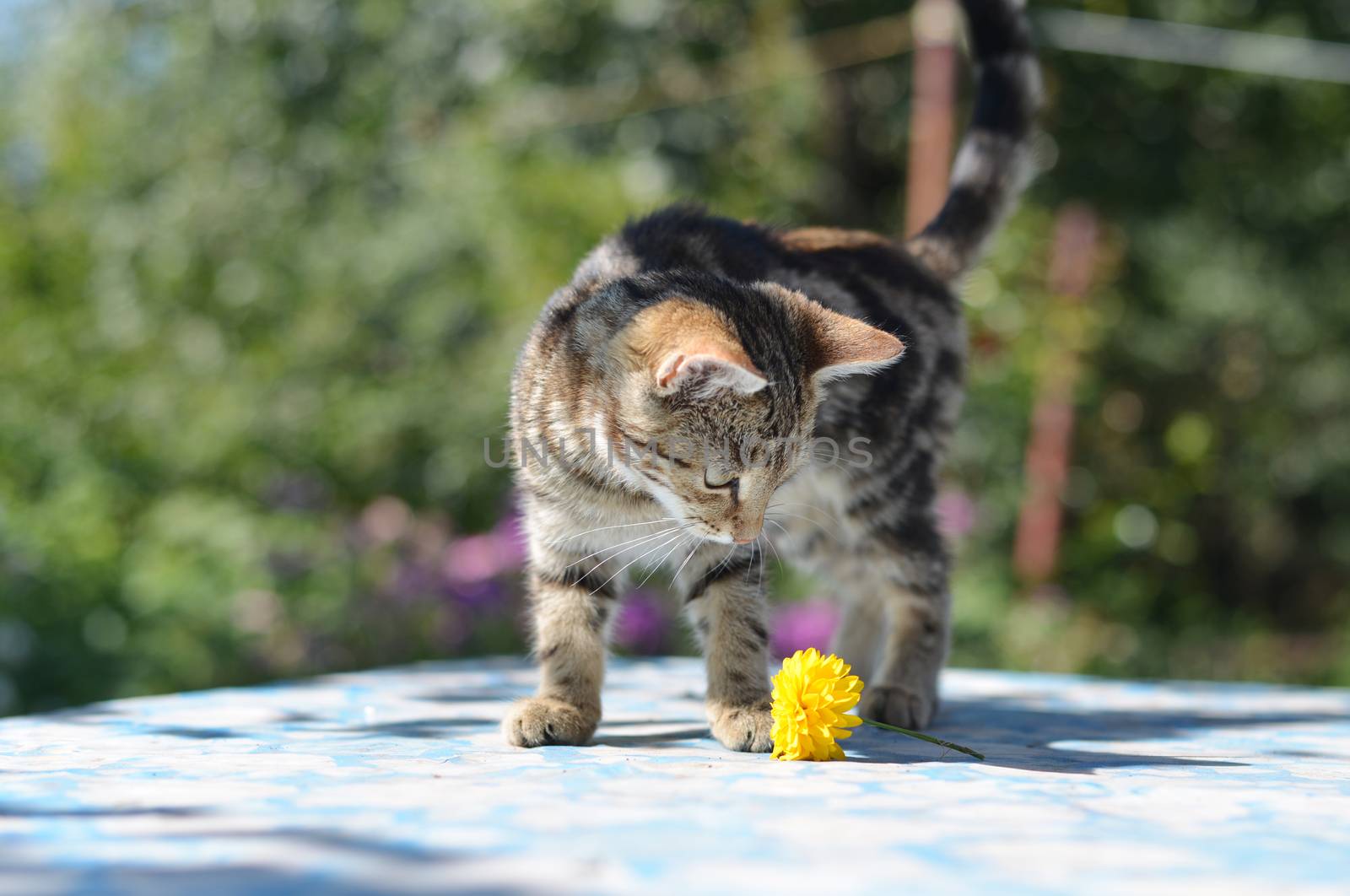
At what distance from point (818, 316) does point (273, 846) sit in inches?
51.7

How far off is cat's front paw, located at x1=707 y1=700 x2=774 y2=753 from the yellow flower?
0.36 feet

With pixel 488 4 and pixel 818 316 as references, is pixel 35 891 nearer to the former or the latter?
pixel 818 316

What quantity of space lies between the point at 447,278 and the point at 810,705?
521 centimetres

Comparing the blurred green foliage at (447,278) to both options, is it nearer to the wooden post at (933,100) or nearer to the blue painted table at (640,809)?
the wooden post at (933,100)

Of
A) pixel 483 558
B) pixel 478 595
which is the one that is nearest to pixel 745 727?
pixel 478 595

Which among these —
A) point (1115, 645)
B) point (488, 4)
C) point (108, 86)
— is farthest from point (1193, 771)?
point (108, 86)

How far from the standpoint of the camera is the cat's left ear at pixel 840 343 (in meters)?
2.03

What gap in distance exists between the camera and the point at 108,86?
688 centimetres

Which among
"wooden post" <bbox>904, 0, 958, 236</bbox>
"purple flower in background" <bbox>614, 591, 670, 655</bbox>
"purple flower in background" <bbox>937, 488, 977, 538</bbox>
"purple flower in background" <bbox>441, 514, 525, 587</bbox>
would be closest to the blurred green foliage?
"purple flower in background" <bbox>441, 514, 525, 587</bbox>

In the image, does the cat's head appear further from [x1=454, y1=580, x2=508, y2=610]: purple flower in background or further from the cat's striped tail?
[x1=454, y1=580, x2=508, y2=610]: purple flower in background

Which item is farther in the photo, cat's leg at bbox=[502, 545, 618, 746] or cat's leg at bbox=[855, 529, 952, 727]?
cat's leg at bbox=[855, 529, 952, 727]

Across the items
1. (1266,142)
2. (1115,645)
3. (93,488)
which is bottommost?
(1115,645)

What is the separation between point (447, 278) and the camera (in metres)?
6.68

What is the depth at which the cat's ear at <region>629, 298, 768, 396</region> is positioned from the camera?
6.11 ft
